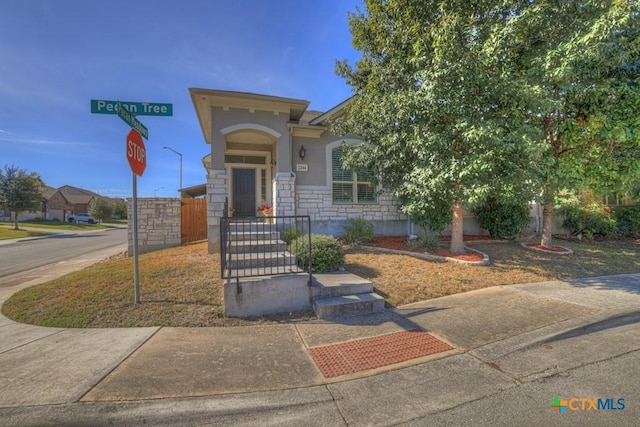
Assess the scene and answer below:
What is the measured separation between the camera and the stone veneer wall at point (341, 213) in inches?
369

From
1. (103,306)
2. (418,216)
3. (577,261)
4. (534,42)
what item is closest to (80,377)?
(103,306)

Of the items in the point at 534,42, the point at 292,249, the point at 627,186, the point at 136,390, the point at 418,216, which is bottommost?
the point at 136,390

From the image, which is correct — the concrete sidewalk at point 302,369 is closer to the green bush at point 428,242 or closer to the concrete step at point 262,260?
the concrete step at point 262,260

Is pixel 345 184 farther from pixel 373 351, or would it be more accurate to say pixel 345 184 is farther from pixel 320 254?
pixel 373 351

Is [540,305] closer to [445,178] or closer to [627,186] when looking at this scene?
[445,178]

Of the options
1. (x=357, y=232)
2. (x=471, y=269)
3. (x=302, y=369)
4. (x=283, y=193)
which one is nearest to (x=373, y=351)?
(x=302, y=369)

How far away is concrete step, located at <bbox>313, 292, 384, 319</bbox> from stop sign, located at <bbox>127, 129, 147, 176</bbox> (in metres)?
3.67

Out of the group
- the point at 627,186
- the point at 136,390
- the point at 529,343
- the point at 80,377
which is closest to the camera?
the point at 136,390

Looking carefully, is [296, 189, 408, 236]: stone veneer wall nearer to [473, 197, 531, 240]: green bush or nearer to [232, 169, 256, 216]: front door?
[232, 169, 256, 216]: front door

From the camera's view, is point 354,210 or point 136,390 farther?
point 354,210

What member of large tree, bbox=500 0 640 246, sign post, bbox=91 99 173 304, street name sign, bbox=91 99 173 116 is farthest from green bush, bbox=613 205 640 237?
sign post, bbox=91 99 173 304

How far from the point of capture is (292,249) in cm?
557

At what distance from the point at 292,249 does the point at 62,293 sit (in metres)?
4.27

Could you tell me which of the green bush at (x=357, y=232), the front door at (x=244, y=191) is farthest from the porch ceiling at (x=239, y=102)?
the green bush at (x=357, y=232)
